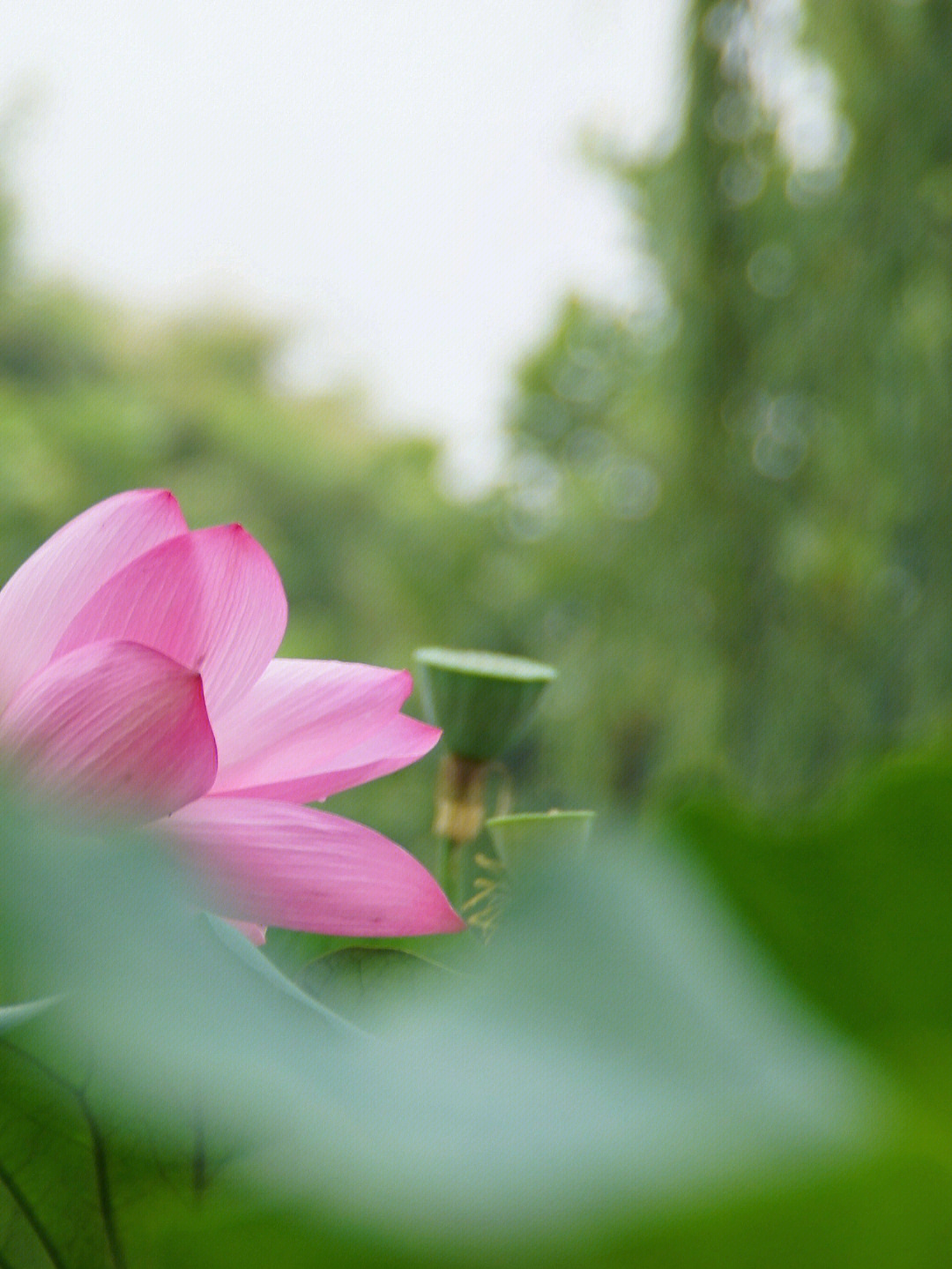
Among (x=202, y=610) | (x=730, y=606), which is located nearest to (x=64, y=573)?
(x=202, y=610)

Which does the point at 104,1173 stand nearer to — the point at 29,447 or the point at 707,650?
the point at 707,650

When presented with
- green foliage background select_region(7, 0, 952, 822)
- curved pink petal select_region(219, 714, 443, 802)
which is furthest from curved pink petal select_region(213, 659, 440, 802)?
green foliage background select_region(7, 0, 952, 822)

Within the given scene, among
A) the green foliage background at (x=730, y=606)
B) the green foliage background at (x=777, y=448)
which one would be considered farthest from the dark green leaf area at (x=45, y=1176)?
the green foliage background at (x=777, y=448)

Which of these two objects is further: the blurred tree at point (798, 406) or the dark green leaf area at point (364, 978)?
the blurred tree at point (798, 406)

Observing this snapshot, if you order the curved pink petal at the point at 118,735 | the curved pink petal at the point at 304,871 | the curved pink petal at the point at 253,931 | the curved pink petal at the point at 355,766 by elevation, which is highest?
the curved pink petal at the point at 118,735

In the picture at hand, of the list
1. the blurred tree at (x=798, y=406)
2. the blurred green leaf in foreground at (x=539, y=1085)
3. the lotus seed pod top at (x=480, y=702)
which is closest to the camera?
the blurred green leaf in foreground at (x=539, y=1085)

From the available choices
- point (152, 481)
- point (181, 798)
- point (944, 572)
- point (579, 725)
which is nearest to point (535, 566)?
point (579, 725)

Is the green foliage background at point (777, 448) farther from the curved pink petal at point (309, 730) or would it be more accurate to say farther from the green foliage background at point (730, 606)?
the curved pink petal at point (309, 730)
